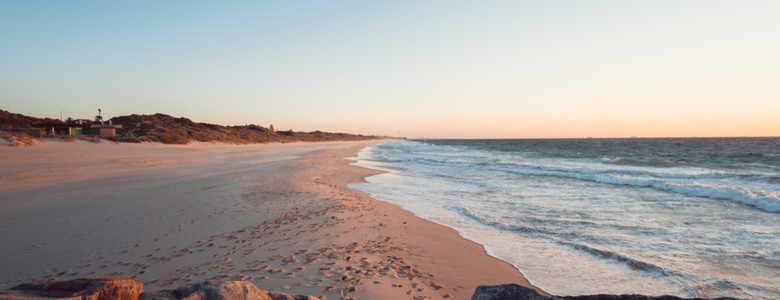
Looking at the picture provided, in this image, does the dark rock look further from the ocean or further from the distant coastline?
the distant coastline

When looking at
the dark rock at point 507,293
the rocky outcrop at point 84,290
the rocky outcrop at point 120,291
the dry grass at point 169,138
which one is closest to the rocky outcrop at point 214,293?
the rocky outcrop at point 120,291

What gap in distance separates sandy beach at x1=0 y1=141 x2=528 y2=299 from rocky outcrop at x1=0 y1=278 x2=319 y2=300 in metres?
2.05

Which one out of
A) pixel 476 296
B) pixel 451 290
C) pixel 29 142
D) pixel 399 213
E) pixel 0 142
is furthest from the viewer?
pixel 29 142

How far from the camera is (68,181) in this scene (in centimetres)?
1484

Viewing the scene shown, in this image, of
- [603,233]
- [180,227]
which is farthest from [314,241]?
[603,233]

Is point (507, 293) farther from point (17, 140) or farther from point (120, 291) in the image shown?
point (17, 140)

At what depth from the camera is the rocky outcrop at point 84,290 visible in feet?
9.40

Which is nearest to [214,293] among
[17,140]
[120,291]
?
[120,291]

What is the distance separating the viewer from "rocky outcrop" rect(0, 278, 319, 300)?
2.90 m

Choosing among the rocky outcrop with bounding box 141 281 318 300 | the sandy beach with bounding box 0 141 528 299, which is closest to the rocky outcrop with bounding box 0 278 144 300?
the rocky outcrop with bounding box 141 281 318 300

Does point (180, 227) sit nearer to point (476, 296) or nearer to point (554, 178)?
point (476, 296)

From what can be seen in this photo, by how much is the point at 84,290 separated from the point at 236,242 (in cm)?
445

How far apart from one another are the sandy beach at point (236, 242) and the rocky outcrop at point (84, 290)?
220cm

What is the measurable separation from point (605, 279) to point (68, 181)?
682 inches
